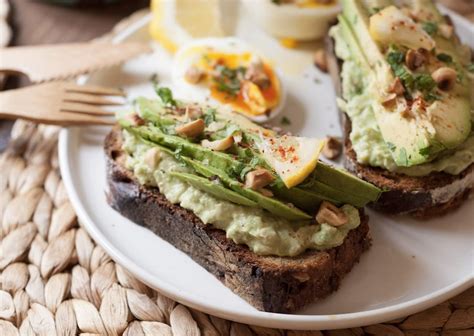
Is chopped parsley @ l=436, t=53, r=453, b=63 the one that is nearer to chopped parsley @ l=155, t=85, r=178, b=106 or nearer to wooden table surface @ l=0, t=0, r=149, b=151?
chopped parsley @ l=155, t=85, r=178, b=106

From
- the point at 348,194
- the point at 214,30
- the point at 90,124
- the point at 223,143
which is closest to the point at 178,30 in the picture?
the point at 214,30

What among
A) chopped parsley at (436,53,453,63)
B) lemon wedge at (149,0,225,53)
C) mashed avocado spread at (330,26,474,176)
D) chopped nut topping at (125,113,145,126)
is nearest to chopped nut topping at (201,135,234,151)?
chopped nut topping at (125,113,145,126)

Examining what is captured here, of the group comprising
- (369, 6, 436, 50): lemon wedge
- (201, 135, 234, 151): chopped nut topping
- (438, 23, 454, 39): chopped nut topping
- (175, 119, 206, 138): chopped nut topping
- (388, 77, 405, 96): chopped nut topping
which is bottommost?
(175, 119, 206, 138): chopped nut topping

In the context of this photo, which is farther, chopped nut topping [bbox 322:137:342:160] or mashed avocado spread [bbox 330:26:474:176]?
chopped nut topping [bbox 322:137:342:160]

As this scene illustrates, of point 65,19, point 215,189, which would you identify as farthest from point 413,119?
point 65,19

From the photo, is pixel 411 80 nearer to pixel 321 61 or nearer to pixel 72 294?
pixel 321 61

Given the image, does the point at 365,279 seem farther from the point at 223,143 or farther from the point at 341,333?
the point at 223,143

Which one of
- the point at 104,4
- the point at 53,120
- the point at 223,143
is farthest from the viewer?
the point at 104,4
